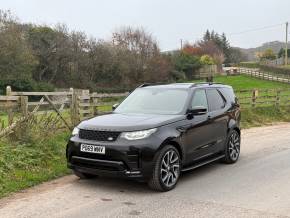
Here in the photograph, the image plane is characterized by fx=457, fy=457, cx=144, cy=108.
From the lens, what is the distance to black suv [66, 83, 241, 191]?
22.9 feet

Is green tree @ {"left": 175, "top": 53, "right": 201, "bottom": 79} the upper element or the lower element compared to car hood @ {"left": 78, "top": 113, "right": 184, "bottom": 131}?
upper

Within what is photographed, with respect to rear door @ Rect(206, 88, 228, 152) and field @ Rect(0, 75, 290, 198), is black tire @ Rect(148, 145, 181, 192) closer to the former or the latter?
rear door @ Rect(206, 88, 228, 152)

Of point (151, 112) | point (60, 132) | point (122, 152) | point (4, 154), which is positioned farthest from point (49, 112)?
point (122, 152)

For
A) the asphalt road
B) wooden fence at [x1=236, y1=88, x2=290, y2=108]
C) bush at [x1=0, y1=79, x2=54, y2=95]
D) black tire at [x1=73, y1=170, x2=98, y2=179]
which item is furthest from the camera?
bush at [x1=0, y1=79, x2=54, y2=95]

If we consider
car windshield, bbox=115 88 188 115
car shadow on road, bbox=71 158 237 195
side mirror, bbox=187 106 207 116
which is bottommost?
car shadow on road, bbox=71 158 237 195

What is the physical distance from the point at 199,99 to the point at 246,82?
62.4m

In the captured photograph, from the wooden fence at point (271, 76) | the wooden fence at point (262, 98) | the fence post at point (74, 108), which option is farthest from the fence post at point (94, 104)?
the wooden fence at point (271, 76)

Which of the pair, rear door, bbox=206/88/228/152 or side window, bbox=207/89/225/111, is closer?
rear door, bbox=206/88/228/152

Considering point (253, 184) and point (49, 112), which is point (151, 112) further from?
point (49, 112)

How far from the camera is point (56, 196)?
6.99 m

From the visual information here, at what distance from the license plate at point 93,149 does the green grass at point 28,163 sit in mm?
1215

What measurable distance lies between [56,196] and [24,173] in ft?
4.41

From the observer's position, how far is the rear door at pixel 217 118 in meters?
8.78

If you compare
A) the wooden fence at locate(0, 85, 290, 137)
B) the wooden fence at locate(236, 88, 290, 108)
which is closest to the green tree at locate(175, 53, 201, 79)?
the wooden fence at locate(236, 88, 290, 108)
